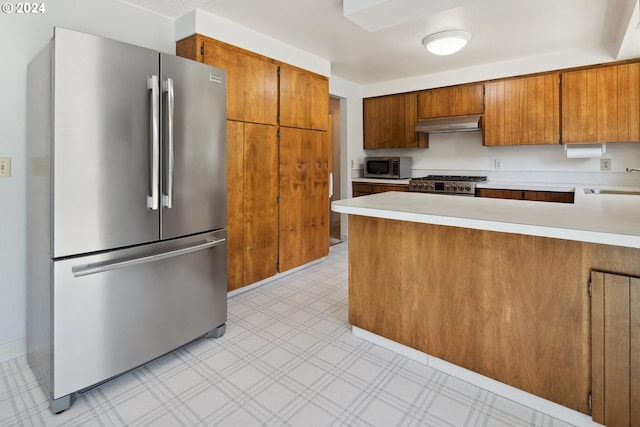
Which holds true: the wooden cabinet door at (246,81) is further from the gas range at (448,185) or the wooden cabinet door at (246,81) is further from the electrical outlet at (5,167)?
the gas range at (448,185)

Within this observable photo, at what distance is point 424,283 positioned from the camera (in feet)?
6.54

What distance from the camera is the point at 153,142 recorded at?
72.2 inches

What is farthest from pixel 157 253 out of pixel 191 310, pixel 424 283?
pixel 424 283

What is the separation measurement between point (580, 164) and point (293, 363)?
3922 millimetres

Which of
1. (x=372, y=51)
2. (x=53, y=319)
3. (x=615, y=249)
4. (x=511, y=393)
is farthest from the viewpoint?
(x=372, y=51)

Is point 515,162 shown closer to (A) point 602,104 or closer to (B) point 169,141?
(A) point 602,104

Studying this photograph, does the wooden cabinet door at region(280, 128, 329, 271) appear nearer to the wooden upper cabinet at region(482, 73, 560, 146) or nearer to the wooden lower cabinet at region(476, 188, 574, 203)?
the wooden lower cabinet at region(476, 188, 574, 203)

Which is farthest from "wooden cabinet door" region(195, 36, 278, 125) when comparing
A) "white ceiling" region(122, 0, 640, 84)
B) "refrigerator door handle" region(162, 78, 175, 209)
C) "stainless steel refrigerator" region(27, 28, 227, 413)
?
"refrigerator door handle" region(162, 78, 175, 209)

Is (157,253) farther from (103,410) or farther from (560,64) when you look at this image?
(560,64)

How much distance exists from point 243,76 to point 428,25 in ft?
5.62

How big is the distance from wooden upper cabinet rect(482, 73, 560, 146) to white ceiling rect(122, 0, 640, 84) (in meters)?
0.34

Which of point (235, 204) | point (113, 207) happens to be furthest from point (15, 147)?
point (235, 204)

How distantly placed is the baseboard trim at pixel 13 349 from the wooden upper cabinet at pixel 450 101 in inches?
186

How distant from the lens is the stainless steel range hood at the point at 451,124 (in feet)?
14.0
